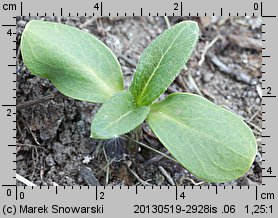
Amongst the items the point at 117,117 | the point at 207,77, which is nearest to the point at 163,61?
the point at 117,117

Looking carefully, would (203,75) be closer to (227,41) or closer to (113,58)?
(227,41)

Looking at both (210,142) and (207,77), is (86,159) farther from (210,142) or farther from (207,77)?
(207,77)

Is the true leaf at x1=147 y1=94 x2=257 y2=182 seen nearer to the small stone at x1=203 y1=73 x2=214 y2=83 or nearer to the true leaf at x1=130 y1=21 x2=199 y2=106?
the true leaf at x1=130 y1=21 x2=199 y2=106


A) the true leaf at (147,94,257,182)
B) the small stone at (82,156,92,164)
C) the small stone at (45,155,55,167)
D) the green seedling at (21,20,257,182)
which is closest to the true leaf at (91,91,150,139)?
the green seedling at (21,20,257,182)

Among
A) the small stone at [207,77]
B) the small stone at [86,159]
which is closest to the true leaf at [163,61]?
the small stone at [86,159]

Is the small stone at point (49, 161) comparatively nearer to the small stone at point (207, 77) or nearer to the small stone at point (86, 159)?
the small stone at point (86, 159)

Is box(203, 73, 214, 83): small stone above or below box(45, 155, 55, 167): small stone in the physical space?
above
